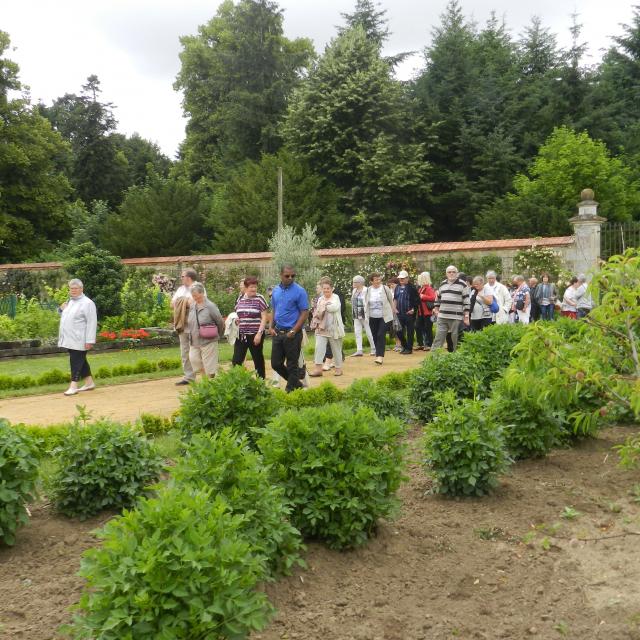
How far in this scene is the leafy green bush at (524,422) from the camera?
234 inches

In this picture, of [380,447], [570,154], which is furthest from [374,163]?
[380,447]

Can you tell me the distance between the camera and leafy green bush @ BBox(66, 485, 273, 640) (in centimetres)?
265

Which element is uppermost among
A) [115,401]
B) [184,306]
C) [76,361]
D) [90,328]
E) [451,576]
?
[184,306]

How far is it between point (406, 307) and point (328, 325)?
369cm

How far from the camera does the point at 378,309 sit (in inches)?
508

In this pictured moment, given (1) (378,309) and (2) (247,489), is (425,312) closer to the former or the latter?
(1) (378,309)

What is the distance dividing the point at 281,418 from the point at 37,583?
1.54 m

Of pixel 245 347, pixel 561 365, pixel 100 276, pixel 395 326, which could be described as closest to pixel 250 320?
pixel 245 347

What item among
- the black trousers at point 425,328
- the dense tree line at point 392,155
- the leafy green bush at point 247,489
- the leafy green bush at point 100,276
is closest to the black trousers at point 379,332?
the black trousers at point 425,328

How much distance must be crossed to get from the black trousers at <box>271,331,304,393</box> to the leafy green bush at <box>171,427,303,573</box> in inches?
210

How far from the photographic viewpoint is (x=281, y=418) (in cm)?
435

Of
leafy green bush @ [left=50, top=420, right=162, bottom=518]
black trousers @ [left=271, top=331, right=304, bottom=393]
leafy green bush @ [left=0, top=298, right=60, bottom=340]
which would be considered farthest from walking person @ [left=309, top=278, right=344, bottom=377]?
leafy green bush @ [left=0, top=298, right=60, bottom=340]

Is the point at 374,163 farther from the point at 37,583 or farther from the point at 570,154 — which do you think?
the point at 37,583

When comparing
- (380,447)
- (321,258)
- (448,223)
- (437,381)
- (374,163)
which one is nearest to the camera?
(380,447)
